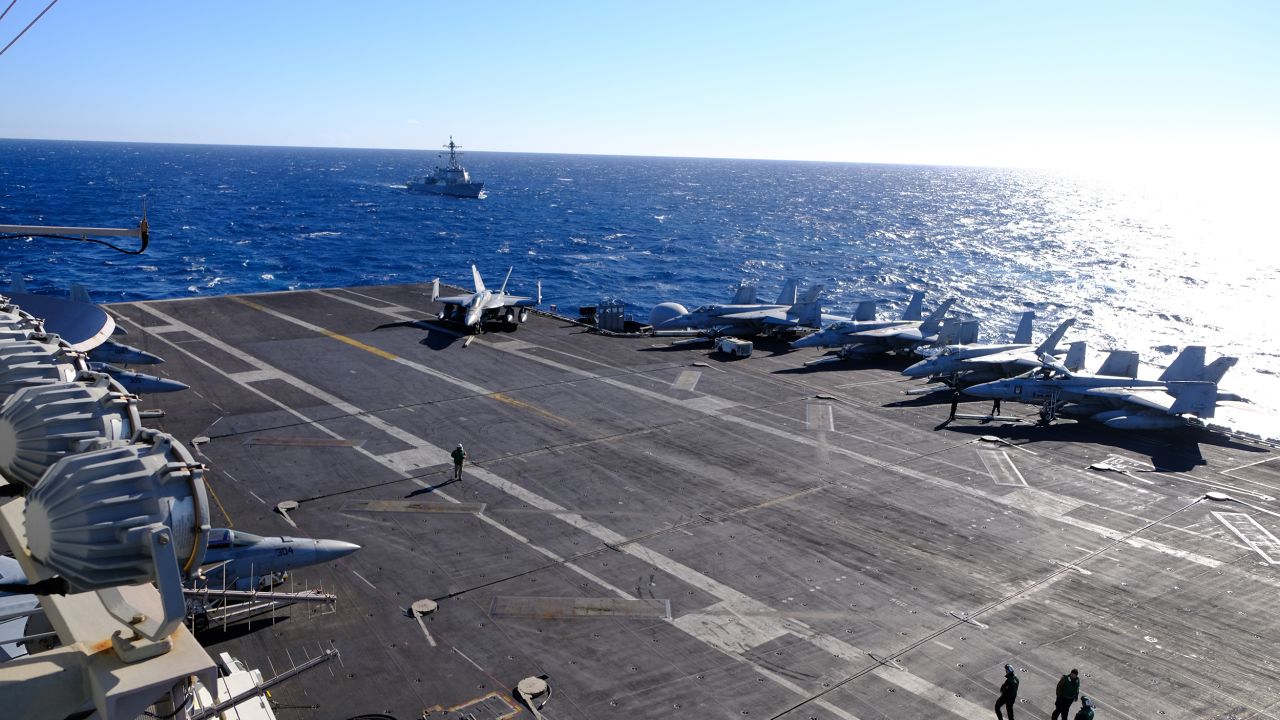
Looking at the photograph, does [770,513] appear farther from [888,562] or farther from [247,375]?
[247,375]

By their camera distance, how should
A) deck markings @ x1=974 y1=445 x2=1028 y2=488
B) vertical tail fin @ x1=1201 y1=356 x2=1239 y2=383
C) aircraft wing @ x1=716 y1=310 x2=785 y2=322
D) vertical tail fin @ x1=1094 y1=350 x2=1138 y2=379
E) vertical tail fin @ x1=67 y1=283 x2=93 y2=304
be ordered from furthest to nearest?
aircraft wing @ x1=716 y1=310 x2=785 y2=322
vertical tail fin @ x1=1094 y1=350 x2=1138 y2=379
vertical tail fin @ x1=67 y1=283 x2=93 y2=304
vertical tail fin @ x1=1201 y1=356 x2=1239 y2=383
deck markings @ x1=974 y1=445 x2=1028 y2=488

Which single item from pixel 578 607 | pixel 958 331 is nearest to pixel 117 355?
pixel 578 607

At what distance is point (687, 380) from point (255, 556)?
101 ft

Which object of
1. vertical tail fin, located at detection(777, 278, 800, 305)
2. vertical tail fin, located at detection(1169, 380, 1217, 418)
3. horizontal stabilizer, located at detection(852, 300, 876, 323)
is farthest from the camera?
vertical tail fin, located at detection(777, 278, 800, 305)

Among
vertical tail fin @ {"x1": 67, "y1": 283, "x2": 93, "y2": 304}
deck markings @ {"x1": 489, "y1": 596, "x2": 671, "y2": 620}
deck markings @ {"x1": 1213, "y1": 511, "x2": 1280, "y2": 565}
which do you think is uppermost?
vertical tail fin @ {"x1": 67, "y1": 283, "x2": 93, "y2": 304}

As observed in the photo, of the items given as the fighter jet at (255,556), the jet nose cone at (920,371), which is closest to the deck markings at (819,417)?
the jet nose cone at (920,371)

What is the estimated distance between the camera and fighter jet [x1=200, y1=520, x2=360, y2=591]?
22062 millimetres

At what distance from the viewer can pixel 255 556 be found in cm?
2258

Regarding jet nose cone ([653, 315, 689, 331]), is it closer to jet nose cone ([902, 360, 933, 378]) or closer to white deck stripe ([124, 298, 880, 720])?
jet nose cone ([902, 360, 933, 378])

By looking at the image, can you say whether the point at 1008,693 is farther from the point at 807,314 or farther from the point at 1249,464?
the point at 807,314

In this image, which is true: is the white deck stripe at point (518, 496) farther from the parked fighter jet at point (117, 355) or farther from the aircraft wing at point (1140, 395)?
the aircraft wing at point (1140, 395)

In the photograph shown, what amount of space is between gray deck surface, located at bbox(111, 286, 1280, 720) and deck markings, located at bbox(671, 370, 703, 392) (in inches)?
26.6

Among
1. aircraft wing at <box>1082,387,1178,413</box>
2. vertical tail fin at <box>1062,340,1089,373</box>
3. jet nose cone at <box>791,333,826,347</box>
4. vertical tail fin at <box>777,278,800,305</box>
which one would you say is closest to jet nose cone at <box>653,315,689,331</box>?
jet nose cone at <box>791,333,826,347</box>

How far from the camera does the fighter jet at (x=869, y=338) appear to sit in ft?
189
